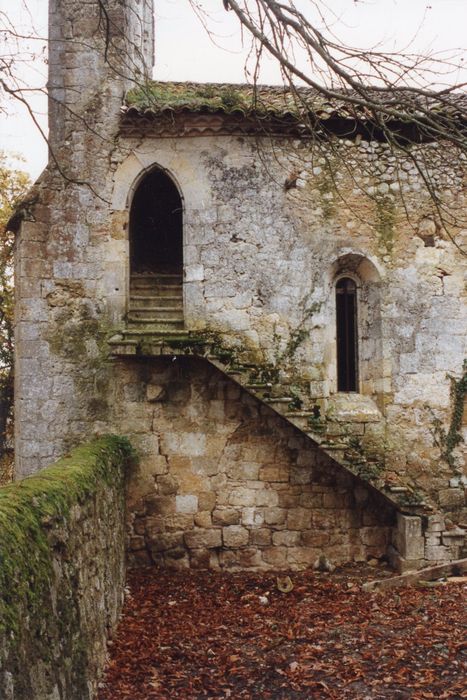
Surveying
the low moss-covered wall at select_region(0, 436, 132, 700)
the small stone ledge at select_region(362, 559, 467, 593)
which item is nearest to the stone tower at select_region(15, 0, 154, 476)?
the low moss-covered wall at select_region(0, 436, 132, 700)

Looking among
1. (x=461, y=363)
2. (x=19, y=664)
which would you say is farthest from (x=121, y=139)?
(x=19, y=664)

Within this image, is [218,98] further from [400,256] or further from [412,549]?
[412,549]

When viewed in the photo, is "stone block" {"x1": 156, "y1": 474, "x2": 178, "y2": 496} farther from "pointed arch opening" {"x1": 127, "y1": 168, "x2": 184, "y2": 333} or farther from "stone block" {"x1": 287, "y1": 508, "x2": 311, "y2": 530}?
"pointed arch opening" {"x1": 127, "y1": 168, "x2": 184, "y2": 333}

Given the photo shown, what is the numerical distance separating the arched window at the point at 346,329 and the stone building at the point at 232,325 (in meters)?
0.34

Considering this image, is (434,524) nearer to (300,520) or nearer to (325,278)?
(300,520)

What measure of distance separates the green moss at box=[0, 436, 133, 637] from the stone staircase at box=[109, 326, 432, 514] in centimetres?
333

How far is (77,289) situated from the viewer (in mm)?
9289

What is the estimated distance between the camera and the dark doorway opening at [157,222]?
10.8 meters

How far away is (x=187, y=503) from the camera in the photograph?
9141mm

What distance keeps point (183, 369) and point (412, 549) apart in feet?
12.7

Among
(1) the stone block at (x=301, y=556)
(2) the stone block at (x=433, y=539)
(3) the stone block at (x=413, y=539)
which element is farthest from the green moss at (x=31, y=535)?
(2) the stone block at (x=433, y=539)

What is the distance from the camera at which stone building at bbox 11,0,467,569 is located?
360 inches

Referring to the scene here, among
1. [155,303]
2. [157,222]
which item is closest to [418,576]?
[155,303]

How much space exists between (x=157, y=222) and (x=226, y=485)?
464cm
